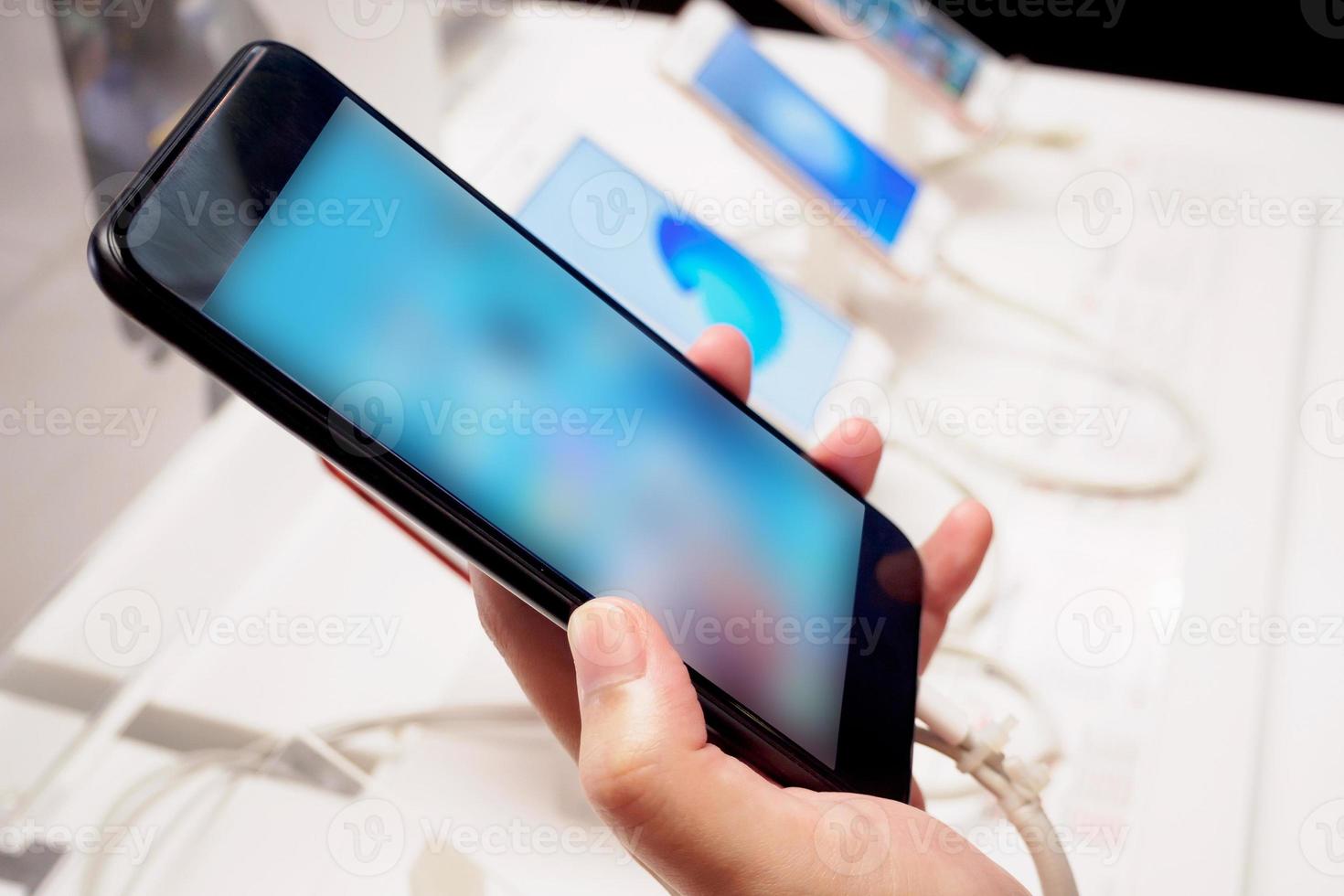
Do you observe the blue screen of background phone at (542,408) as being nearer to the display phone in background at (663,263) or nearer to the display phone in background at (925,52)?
the display phone in background at (663,263)

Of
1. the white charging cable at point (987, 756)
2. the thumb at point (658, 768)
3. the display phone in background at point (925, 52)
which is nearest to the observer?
the thumb at point (658, 768)

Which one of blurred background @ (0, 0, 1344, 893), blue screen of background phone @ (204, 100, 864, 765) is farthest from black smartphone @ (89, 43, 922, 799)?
blurred background @ (0, 0, 1344, 893)

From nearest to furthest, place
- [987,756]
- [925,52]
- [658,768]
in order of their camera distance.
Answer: [658,768] < [987,756] < [925,52]

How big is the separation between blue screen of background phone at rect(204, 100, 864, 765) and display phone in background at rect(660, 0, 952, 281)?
256mm

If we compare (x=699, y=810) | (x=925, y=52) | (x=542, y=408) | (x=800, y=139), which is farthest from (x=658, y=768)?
(x=925, y=52)

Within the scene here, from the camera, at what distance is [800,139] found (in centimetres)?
65

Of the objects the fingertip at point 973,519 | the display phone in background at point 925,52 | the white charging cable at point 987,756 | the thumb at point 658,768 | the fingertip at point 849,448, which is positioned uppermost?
the display phone in background at point 925,52

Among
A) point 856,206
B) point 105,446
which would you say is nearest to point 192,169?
point 105,446

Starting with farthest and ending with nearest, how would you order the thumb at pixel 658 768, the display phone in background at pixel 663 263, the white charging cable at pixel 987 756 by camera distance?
the display phone in background at pixel 663 263 → the white charging cable at pixel 987 756 → the thumb at pixel 658 768

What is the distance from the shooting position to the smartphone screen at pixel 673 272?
57 centimetres

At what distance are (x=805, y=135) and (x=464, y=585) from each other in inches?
13.5

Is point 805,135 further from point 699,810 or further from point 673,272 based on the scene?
point 699,810

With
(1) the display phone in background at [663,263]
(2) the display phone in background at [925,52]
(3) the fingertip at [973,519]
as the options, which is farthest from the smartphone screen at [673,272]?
(2) the display phone in background at [925,52]

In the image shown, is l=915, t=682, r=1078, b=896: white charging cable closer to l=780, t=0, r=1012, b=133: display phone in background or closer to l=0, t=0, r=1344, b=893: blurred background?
l=0, t=0, r=1344, b=893: blurred background
